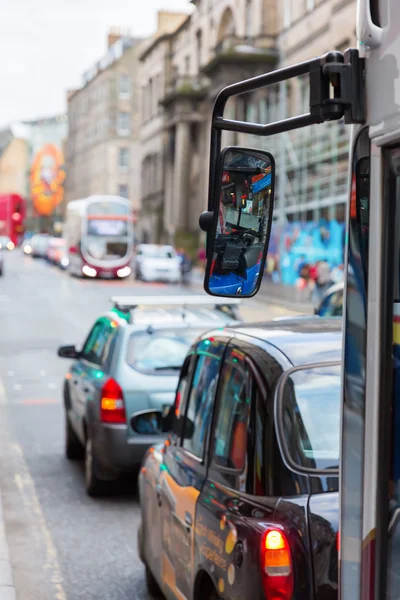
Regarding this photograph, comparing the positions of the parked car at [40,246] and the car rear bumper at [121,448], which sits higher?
the parked car at [40,246]

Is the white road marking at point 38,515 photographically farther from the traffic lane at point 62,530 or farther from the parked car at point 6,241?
the parked car at point 6,241

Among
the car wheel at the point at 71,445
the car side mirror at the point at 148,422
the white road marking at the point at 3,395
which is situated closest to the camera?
the car side mirror at the point at 148,422

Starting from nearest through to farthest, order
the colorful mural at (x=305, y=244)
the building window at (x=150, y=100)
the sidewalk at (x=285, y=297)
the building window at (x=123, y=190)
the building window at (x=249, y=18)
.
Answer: the sidewalk at (x=285, y=297) → the colorful mural at (x=305, y=244) → the building window at (x=249, y=18) → the building window at (x=150, y=100) → the building window at (x=123, y=190)

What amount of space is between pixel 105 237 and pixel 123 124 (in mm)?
53859

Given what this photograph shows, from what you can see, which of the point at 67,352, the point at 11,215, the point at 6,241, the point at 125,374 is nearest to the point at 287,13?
the point at 11,215

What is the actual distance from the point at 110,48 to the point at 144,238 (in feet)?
140

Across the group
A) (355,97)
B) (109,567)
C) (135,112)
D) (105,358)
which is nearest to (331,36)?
(105,358)

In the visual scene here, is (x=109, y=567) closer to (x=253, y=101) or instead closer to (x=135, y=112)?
(x=253, y=101)

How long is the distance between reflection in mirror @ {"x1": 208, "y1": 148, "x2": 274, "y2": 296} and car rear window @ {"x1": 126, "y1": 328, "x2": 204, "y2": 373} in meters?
6.15

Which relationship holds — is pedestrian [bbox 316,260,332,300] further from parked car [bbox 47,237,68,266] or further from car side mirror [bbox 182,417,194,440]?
parked car [bbox 47,237,68,266]

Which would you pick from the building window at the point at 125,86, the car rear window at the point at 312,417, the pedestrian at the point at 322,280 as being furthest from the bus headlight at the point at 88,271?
the building window at the point at 125,86

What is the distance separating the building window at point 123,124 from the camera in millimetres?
108312

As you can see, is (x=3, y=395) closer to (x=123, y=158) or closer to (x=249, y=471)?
(x=249, y=471)

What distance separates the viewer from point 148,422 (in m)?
8.42
